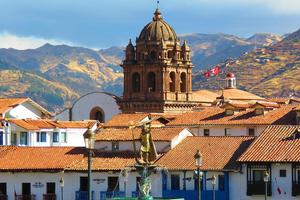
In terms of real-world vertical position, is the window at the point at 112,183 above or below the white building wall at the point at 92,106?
below

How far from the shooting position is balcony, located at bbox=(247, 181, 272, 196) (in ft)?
242

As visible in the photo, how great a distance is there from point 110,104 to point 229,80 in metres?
31.8

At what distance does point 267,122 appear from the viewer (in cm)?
9894

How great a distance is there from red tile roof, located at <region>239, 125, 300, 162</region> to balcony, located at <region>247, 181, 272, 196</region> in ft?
5.31

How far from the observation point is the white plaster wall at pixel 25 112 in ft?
382

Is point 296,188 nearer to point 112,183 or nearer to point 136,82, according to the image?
point 112,183

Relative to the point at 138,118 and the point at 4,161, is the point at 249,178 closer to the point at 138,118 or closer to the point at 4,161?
the point at 4,161

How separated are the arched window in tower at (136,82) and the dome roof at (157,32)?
4268mm

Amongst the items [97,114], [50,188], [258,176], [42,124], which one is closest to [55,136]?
[42,124]

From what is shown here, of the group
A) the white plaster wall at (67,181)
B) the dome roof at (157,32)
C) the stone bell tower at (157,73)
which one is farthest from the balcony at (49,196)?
the dome roof at (157,32)

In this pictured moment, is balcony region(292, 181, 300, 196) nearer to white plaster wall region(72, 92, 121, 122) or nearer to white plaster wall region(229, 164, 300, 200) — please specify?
white plaster wall region(229, 164, 300, 200)

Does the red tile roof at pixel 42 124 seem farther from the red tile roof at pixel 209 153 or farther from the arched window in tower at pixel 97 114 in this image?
the arched window in tower at pixel 97 114

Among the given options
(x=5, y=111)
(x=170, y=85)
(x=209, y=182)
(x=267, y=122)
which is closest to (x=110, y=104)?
(x=170, y=85)

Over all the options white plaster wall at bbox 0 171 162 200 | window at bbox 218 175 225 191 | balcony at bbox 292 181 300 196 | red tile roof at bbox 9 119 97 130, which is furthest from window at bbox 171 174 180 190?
red tile roof at bbox 9 119 97 130
